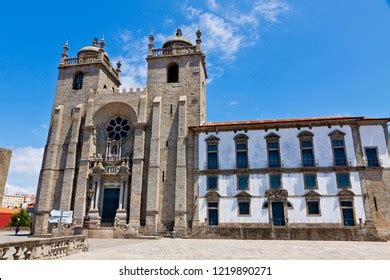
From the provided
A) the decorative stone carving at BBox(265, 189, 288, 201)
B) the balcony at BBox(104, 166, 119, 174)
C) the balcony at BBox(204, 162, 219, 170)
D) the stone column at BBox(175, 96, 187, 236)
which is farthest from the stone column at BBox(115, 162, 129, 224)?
the decorative stone carving at BBox(265, 189, 288, 201)

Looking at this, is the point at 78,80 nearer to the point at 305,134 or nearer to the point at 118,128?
the point at 118,128

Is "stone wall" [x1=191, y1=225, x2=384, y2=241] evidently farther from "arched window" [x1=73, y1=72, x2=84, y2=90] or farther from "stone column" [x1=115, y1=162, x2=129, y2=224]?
"arched window" [x1=73, y1=72, x2=84, y2=90]

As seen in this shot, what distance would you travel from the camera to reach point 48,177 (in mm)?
28812

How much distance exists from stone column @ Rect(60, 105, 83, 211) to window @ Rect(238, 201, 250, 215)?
640 inches

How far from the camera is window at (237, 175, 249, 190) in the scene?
25.2 metres

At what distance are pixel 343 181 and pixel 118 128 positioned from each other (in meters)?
22.1

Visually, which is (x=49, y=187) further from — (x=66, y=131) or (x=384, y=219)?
(x=384, y=219)

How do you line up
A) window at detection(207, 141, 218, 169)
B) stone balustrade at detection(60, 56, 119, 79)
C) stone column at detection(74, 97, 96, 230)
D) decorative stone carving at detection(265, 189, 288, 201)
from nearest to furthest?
1. decorative stone carving at detection(265, 189, 288, 201)
2. window at detection(207, 141, 218, 169)
3. stone column at detection(74, 97, 96, 230)
4. stone balustrade at detection(60, 56, 119, 79)

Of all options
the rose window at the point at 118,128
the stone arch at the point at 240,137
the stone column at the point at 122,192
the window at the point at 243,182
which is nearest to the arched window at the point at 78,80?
the rose window at the point at 118,128

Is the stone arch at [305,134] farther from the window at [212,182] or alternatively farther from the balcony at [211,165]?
the window at [212,182]

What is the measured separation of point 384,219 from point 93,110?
93.2 feet

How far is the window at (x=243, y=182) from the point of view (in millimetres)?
25200

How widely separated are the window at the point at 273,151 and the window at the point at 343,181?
486 centimetres

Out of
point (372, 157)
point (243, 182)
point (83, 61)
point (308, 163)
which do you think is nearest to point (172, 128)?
point (243, 182)
